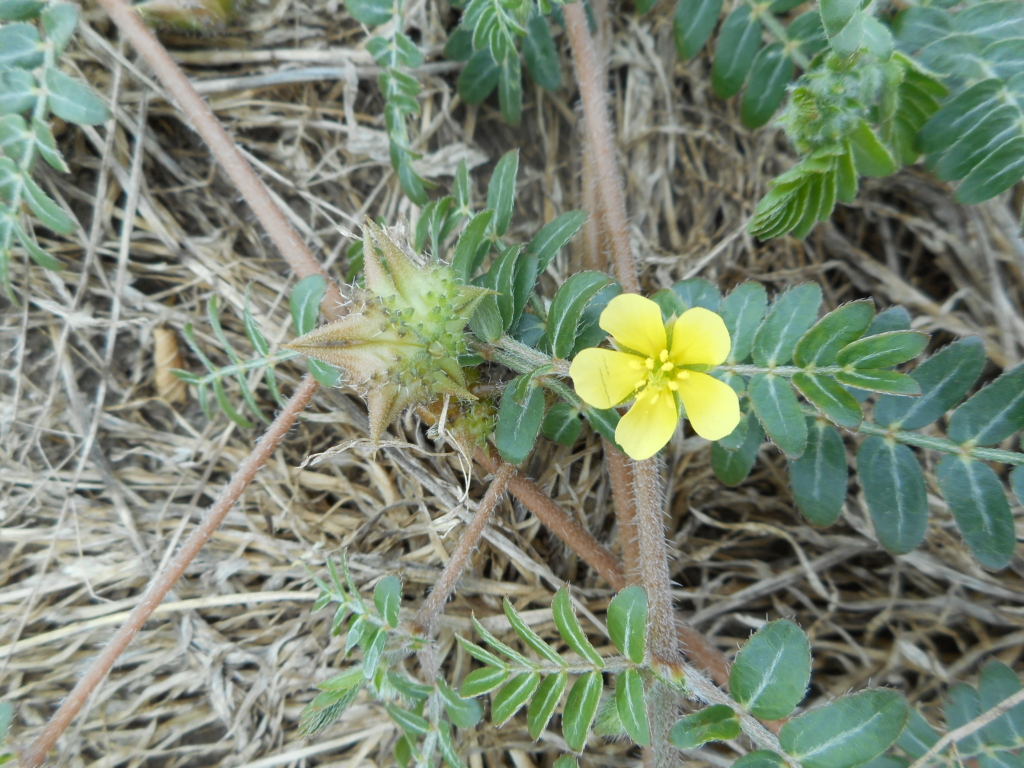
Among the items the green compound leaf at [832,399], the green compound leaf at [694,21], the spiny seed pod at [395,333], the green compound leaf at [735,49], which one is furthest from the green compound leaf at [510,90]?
the green compound leaf at [832,399]

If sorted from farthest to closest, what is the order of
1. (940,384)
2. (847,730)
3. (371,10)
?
(371,10)
(940,384)
(847,730)

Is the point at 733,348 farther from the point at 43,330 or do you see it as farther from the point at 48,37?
the point at 43,330

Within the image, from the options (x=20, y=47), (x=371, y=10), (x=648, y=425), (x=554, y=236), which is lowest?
(x=648, y=425)

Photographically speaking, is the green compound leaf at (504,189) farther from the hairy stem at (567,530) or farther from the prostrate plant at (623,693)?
the prostrate plant at (623,693)

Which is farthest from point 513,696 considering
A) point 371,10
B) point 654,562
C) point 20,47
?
point 20,47

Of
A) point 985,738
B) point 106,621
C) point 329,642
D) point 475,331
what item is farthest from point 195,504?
point 985,738

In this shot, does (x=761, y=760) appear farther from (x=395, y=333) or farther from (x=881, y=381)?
(x=395, y=333)

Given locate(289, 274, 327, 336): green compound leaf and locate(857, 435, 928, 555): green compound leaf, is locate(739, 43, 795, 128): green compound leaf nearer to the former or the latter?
locate(857, 435, 928, 555): green compound leaf
